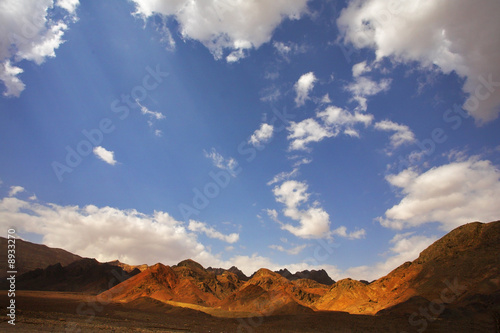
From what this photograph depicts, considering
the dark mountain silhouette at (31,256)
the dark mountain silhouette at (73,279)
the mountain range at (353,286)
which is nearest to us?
the mountain range at (353,286)

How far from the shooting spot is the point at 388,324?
1843 inches

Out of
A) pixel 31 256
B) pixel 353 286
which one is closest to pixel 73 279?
pixel 31 256


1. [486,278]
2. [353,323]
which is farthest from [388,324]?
[486,278]

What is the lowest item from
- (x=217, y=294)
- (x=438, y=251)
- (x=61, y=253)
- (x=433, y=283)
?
(x=217, y=294)

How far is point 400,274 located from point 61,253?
676ft

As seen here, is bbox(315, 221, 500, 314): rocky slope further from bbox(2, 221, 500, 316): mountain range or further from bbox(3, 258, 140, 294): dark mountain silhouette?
bbox(3, 258, 140, 294): dark mountain silhouette

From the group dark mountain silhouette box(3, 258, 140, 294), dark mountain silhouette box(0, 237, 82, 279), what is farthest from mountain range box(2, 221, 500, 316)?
dark mountain silhouette box(0, 237, 82, 279)

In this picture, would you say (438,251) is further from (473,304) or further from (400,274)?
(473,304)

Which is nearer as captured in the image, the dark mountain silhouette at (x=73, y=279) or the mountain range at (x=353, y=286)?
the mountain range at (x=353, y=286)

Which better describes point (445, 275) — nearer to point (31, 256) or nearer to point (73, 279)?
point (73, 279)

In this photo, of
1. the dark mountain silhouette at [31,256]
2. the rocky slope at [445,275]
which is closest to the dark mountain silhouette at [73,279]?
the dark mountain silhouette at [31,256]

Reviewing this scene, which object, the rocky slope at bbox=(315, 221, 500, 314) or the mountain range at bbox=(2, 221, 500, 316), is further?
the mountain range at bbox=(2, 221, 500, 316)

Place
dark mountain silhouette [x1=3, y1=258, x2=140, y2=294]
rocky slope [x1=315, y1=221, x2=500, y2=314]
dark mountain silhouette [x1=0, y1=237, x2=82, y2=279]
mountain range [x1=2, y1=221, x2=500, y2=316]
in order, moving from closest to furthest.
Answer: rocky slope [x1=315, y1=221, x2=500, y2=314]
mountain range [x1=2, y1=221, x2=500, y2=316]
dark mountain silhouette [x1=3, y1=258, x2=140, y2=294]
dark mountain silhouette [x1=0, y1=237, x2=82, y2=279]

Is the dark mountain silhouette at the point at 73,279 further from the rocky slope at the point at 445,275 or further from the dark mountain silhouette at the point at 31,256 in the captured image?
the rocky slope at the point at 445,275
